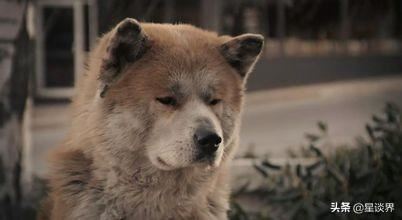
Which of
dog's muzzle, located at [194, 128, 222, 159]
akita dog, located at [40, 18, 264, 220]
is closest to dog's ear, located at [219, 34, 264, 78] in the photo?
akita dog, located at [40, 18, 264, 220]

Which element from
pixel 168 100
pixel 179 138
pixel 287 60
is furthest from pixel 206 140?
pixel 287 60

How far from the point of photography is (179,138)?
9.43 ft

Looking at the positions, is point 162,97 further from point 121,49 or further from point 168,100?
point 121,49

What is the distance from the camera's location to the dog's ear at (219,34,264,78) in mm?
3197

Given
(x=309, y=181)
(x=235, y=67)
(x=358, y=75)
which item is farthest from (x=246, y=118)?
(x=235, y=67)

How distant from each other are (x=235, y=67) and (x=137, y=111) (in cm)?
61

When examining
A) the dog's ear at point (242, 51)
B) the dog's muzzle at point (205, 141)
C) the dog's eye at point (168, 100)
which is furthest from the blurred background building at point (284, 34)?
the dog's muzzle at point (205, 141)

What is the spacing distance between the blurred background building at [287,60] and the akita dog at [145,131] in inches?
135

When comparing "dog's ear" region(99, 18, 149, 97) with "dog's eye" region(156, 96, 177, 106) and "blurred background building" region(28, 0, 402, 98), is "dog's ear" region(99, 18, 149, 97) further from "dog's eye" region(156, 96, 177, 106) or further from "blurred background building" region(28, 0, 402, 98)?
"blurred background building" region(28, 0, 402, 98)

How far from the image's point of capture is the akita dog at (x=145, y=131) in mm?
2893

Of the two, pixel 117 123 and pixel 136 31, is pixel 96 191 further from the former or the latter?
pixel 136 31

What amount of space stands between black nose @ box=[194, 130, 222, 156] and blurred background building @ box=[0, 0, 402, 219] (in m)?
3.72

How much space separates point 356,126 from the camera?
7.66 m

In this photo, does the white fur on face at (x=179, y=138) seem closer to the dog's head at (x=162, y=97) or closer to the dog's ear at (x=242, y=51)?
the dog's head at (x=162, y=97)
